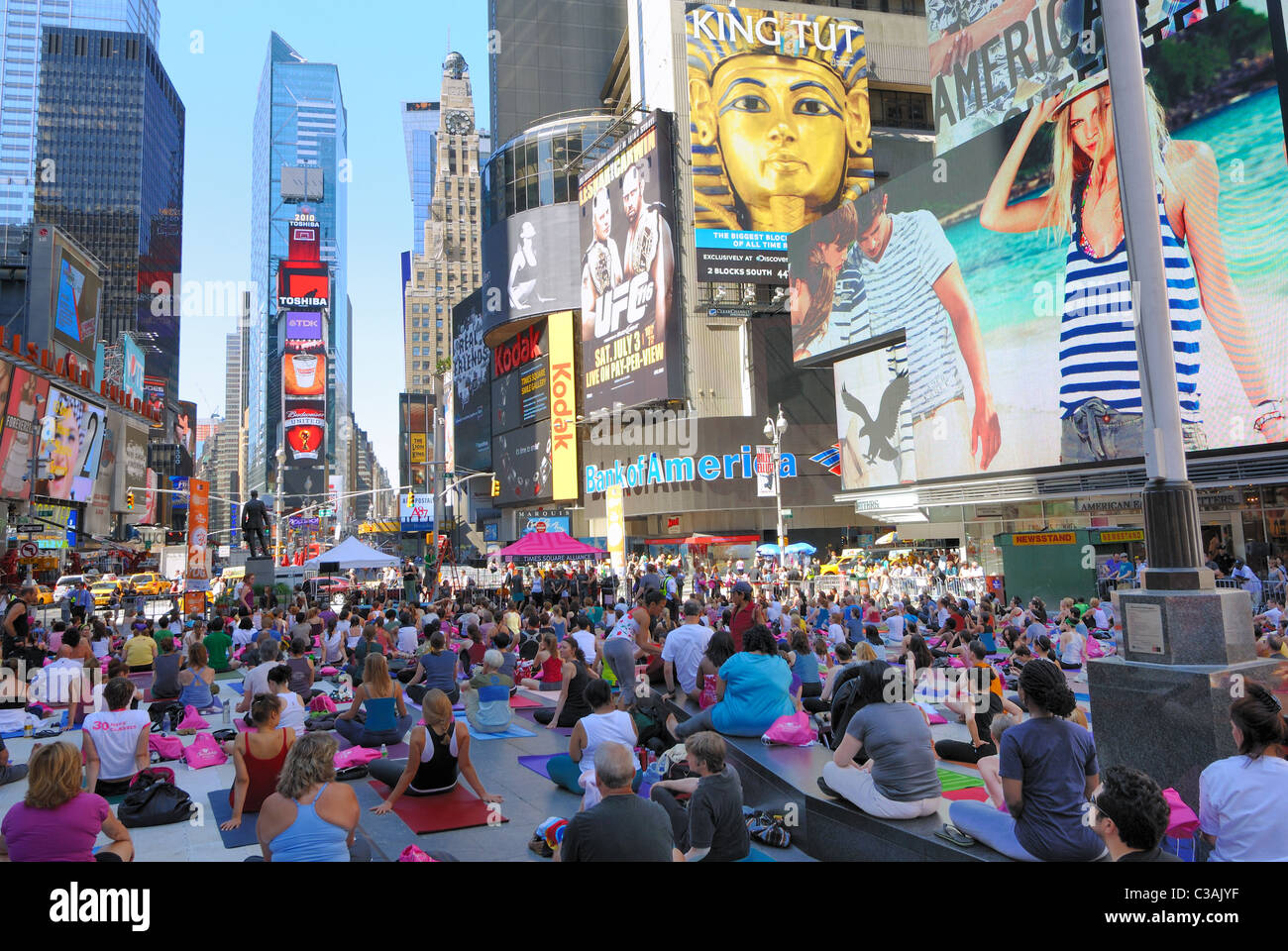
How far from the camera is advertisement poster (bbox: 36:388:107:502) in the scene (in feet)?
131

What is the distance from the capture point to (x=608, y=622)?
58.7 ft

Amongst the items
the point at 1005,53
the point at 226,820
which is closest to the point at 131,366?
the point at 1005,53

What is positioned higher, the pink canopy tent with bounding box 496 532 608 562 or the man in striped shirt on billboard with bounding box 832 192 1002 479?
the man in striped shirt on billboard with bounding box 832 192 1002 479

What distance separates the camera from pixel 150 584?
40531 millimetres

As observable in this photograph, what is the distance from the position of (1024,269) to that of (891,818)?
29.7 metres

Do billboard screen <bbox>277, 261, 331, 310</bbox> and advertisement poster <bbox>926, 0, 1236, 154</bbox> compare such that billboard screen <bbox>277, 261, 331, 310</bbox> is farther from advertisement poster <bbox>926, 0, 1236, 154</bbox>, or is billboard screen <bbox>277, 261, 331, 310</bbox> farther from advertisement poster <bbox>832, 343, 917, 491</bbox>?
advertisement poster <bbox>926, 0, 1236, 154</bbox>

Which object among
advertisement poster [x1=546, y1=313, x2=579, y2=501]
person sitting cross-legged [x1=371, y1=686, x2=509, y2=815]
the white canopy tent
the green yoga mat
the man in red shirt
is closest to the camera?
person sitting cross-legged [x1=371, y1=686, x2=509, y2=815]

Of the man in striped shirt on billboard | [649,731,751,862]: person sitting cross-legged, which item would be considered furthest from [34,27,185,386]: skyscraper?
[649,731,751,862]: person sitting cross-legged

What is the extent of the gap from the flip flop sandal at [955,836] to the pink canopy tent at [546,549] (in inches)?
915

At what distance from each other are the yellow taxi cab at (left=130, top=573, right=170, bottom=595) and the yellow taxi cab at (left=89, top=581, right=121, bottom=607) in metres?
→ 0.87

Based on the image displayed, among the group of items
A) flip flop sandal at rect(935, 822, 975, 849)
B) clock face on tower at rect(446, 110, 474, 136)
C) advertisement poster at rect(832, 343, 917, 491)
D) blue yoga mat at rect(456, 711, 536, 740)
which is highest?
clock face on tower at rect(446, 110, 474, 136)

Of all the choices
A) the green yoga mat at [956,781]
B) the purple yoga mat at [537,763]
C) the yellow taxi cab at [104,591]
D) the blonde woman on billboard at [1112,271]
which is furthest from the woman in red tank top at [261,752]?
the yellow taxi cab at [104,591]

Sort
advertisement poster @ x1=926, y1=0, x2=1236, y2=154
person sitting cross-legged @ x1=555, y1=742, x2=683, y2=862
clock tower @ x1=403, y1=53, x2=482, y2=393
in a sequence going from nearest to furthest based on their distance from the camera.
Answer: person sitting cross-legged @ x1=555, y1=742, x2=683, y2=862 → advertisement poster @ x1=926, y1=0, x2=1236, y2=154 → clock tower @ x1=403, y1=53, x2=482, y2=393
